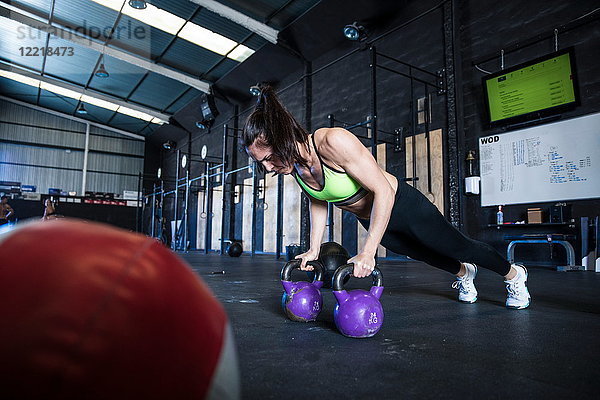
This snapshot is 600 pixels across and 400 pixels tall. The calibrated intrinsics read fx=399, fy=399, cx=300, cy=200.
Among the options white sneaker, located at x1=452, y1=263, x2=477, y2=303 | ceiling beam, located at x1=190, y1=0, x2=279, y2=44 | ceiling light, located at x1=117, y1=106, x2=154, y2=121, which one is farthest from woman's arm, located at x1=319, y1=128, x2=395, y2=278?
ceiling light, located at x1=117, y1=106, x2=154, y2=121

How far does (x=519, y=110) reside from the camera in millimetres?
4441

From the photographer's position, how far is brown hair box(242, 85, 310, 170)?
54.1 inches

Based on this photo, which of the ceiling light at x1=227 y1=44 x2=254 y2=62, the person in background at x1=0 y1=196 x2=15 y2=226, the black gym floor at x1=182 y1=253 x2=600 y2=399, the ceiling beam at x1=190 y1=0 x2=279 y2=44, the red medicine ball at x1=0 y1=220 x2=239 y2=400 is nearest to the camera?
the red medicine ball at x1=0 y1=220 x2=239 y2=400

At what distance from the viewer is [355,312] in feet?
4.10

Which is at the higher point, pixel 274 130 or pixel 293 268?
pixel 274 130

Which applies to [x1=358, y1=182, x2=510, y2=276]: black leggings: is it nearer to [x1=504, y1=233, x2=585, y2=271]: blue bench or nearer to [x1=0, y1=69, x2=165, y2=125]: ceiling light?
[x1=504, y1=233, x2=585, y2=271]: blue bench

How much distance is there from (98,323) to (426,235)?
1356 millimetres

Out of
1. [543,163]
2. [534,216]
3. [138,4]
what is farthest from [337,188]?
[138,4]

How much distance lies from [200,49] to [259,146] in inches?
303

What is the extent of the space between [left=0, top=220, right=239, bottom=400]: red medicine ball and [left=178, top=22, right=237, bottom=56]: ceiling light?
7856 millimetres

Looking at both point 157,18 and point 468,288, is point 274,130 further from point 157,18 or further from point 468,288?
point 157,18

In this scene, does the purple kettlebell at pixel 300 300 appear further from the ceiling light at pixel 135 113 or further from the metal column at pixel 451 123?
the ceiling light at pixel 135 113

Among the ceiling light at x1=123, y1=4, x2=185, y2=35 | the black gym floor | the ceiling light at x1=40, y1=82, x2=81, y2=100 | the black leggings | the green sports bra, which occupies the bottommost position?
the black gym floor

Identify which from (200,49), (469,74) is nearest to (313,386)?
(469,74)
